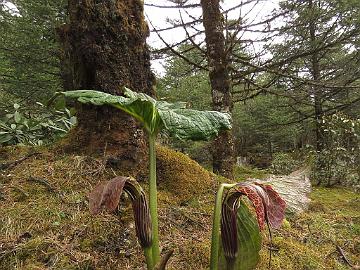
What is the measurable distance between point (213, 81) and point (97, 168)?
208cm

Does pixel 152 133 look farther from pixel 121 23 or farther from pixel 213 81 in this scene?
pixel 213 81

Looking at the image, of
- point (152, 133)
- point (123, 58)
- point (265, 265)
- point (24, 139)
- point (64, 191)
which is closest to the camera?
point (152, 133)

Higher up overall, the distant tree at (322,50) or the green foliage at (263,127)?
the distant tree at (322,50)

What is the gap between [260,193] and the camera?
3.10 feet

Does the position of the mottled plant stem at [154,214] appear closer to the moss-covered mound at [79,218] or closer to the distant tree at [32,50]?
the moss-covered mound at [79,218]

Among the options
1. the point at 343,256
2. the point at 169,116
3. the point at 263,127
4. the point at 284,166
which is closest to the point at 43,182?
the point at 169,116

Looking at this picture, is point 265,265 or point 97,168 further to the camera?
point 97,168

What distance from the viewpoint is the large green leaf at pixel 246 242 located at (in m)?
1.12

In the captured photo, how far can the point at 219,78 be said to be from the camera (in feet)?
11.9

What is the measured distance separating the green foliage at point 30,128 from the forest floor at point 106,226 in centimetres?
47

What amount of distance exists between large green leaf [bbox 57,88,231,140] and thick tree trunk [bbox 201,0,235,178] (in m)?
2.31

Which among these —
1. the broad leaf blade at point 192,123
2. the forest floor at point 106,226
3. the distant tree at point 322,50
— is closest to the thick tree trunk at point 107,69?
the forest floor at point 106,226

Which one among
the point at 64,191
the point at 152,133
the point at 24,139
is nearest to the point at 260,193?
the point at 152,133

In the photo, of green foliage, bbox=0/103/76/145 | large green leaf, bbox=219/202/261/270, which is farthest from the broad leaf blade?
green foliage, bbox=0/103/76/145
